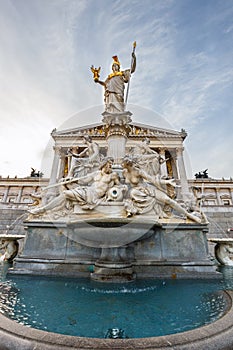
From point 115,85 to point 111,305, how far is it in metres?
8.79

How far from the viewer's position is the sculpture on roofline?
8875mm

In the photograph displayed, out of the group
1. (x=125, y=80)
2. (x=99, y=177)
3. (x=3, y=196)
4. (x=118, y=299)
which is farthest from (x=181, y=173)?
(x=3, y=196)

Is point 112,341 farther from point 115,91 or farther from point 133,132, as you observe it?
point 133,132

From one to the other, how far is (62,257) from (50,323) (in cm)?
250

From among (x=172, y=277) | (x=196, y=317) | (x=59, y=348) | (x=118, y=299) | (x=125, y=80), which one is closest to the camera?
(x=59, y=348)

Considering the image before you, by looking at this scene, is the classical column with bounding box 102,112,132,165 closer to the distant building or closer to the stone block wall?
the stone block wall

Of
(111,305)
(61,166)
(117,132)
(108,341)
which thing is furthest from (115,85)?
(61,166)

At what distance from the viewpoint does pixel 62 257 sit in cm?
446

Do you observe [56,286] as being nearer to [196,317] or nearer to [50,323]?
[50,323]

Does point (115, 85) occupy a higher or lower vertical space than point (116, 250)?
higher

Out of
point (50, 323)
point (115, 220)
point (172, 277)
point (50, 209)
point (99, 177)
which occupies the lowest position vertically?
point (50, 323)

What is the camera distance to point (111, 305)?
261 cm

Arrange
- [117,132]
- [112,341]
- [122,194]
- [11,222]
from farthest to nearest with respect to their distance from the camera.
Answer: [11,222]
[117,132]
[122,194]
[112,341]

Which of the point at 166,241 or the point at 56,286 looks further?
the point at 166,241
